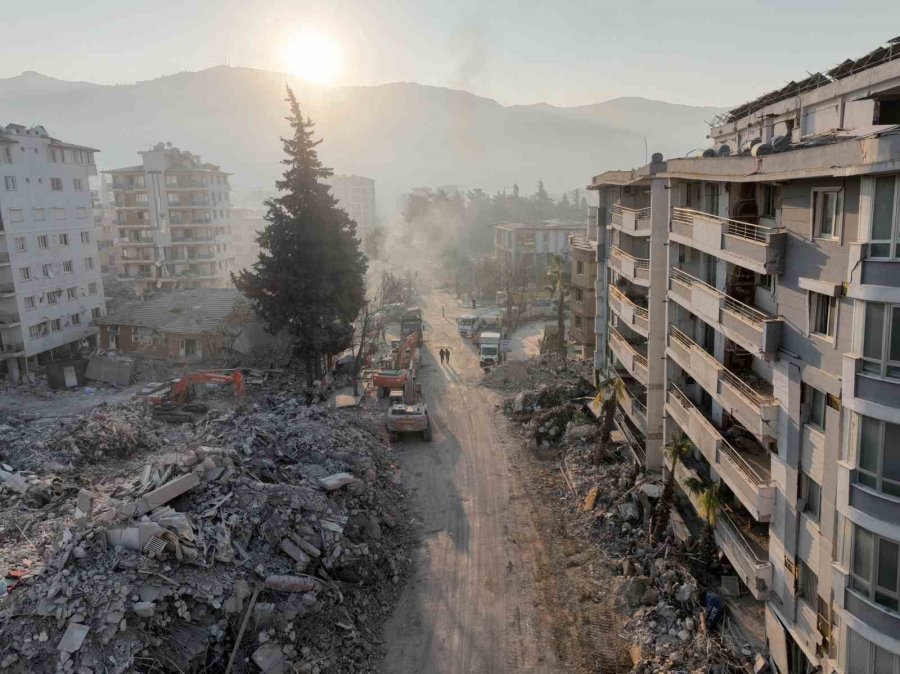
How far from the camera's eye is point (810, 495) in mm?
12070

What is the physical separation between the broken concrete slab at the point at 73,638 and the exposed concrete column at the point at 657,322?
1636 centimetres

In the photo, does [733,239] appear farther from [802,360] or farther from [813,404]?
[813,404]

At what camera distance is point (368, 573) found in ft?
57.0

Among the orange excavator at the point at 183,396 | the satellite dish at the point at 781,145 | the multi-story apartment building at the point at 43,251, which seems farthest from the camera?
the multi-story apartment building at the point at 43,251

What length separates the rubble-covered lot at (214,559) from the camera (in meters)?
12.9

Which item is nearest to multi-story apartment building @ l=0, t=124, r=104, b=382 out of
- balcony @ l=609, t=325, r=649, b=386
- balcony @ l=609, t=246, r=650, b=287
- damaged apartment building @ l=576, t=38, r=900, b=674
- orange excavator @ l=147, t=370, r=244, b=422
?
orange excavator @ l=147, t=370, r=244, b=422

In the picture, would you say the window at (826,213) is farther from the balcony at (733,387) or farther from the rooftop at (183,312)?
the rooftop at (183,312)

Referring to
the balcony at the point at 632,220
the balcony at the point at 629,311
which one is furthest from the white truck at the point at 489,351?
the balcony at the point at 632,220

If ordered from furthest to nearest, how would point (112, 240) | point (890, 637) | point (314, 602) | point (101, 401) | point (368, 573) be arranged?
point (112, 240)
point (101, 401)
point (368, 573)
point (314, 602)
point (890, 637)

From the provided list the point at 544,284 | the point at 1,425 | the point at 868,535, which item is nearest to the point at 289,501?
the point at 868,535

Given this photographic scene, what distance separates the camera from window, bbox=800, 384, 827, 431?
451 inches

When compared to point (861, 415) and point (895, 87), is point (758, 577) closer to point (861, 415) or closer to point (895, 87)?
point (861, 415)

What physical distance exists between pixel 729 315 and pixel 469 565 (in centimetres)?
974

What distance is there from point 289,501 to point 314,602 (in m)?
3.05
